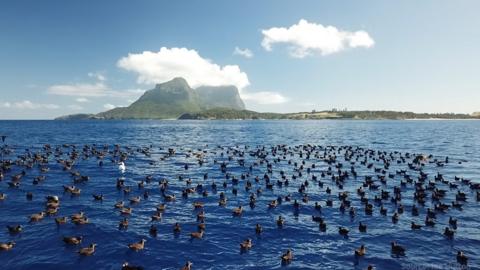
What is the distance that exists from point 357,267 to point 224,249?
9.00m

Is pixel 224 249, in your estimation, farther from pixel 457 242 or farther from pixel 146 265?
pixel 457 242

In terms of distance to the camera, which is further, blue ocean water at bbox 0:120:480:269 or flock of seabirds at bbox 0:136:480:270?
flock of seabirds at bbox 0:136:480:270

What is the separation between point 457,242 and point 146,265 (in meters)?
22.5

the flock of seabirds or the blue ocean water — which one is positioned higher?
the flock of seabirds

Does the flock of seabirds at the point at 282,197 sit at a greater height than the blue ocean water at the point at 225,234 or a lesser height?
greater

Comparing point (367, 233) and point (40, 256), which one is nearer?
point (40, 256)

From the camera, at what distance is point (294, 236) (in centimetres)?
3122

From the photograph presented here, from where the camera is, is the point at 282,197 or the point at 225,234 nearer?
the point at 225,234

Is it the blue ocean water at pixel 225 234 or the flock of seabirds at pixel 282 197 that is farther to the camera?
the flock of seabirds at pixel 282 197

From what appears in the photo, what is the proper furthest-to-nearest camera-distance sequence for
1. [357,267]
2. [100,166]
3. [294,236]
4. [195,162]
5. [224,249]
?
[195,162], [100,166], [294,236], [224,249], [357,267]

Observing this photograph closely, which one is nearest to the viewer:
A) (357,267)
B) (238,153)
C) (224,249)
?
(357,267)

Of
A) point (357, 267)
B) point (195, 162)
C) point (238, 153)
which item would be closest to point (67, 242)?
point (357, 267)

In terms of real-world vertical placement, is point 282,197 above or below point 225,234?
above

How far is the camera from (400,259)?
26625 mm
